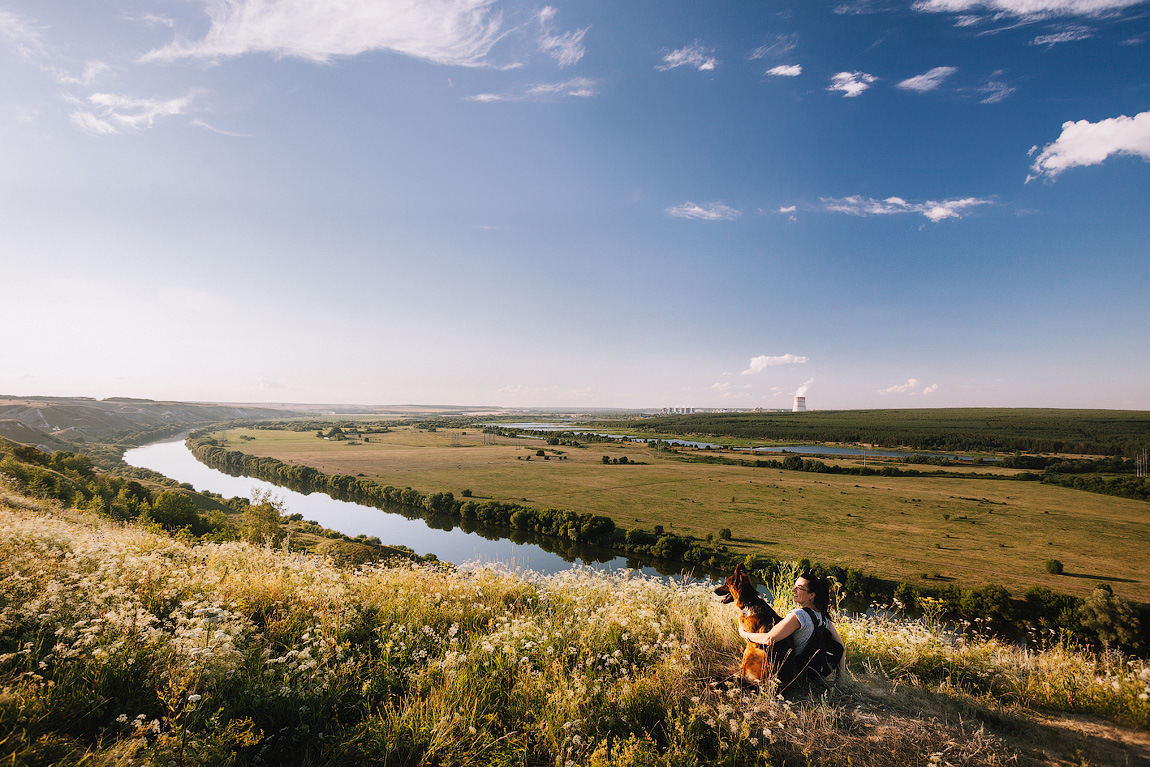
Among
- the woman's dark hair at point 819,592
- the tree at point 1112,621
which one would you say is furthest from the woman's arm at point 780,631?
the tree at point 1112,621

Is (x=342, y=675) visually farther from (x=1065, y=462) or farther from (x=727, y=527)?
(x=1065, y=462)

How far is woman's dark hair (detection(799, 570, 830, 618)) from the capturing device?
446 cm

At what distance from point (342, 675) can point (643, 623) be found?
11.9 feet

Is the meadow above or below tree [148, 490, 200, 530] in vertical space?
above

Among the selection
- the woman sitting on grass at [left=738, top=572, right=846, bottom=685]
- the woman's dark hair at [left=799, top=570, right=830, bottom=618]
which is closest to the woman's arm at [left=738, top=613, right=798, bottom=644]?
the woman sitting on grass at [left=738, top=572, right=846, bottom=685]

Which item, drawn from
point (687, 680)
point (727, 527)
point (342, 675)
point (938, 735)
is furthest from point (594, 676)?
point (727, 527)

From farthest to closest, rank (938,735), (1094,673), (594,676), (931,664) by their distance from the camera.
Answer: (931,664) → (1094,673) → (594,676) → (938,735)

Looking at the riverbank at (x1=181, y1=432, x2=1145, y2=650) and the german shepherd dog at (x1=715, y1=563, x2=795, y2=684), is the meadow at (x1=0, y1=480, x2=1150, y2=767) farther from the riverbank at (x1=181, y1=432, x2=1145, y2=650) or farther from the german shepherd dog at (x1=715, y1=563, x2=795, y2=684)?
the riverbank at (x1=181, y1=432, x2=1145, y2=650)

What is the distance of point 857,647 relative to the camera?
5785mm

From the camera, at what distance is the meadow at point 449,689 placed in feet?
11.0

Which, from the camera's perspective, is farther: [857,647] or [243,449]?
[243,449]

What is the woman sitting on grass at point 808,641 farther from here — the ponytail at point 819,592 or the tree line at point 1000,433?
the tree line at point 1000,433

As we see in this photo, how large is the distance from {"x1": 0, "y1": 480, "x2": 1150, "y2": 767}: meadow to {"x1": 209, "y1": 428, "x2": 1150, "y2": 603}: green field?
43712 mm

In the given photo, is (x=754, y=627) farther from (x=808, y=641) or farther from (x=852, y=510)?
(x=852, y=510)
